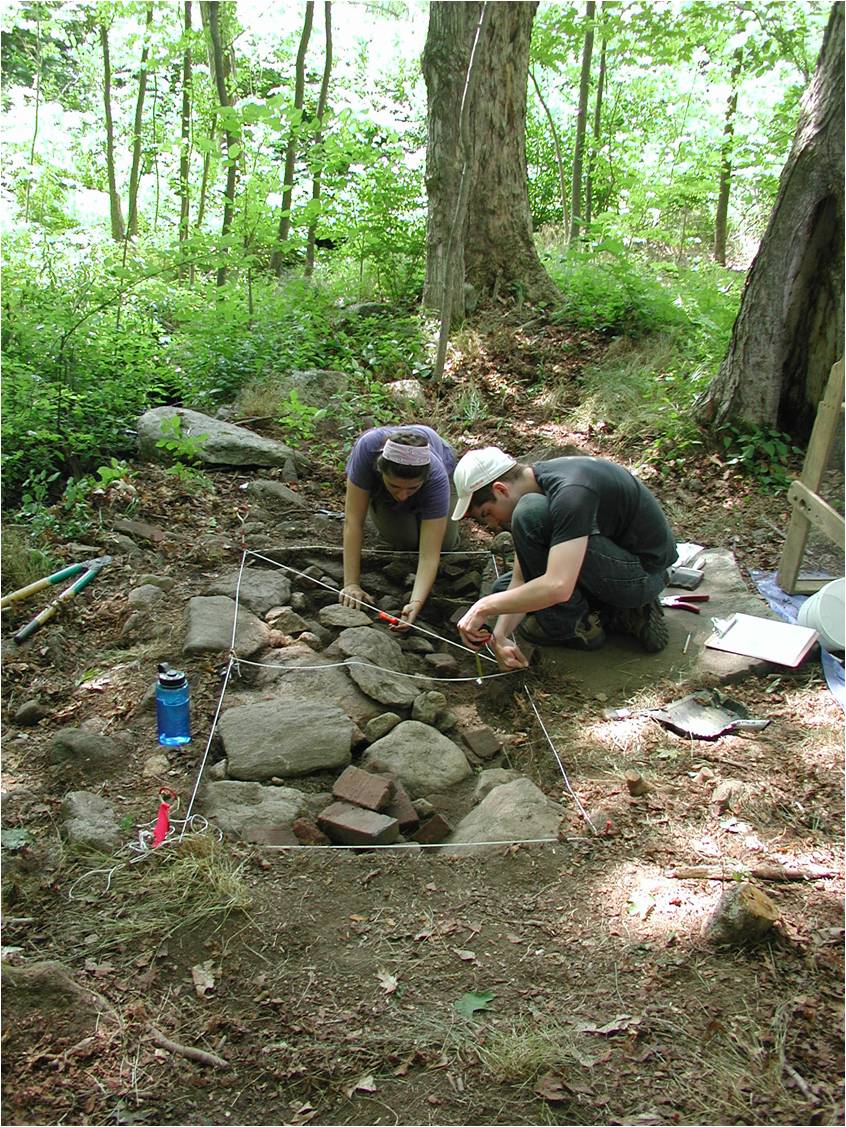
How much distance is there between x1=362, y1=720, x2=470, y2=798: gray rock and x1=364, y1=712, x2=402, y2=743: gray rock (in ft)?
0.14

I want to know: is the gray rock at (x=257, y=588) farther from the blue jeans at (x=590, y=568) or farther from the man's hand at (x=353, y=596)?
the blue jeans at (x=590, y=568)

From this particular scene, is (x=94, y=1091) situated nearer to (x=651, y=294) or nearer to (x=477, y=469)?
(x=477, y=469)

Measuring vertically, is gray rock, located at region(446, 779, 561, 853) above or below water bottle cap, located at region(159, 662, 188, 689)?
below

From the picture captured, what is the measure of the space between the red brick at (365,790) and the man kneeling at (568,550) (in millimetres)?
771

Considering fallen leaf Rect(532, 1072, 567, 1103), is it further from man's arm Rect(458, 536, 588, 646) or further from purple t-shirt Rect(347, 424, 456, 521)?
purple t-shirt Rect(347, 424, 456, 521)

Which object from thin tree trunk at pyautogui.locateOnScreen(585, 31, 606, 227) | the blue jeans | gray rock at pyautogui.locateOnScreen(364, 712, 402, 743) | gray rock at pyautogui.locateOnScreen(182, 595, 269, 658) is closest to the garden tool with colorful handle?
gray rock at pyautogui.locateOnScreen(182, 595, 269, 658)

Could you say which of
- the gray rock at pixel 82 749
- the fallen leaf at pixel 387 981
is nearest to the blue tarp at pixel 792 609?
the fallen leaf at pixel 387 981

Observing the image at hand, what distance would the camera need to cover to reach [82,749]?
9.94 ft

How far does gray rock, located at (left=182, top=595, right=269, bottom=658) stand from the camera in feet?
12.2

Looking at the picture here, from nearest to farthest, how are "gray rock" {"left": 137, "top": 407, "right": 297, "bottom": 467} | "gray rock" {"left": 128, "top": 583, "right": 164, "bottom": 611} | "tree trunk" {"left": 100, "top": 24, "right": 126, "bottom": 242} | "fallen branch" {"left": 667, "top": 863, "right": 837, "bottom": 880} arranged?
"fallen branch" {"left": 667, "top": 863, "right": 837, "bottom": 880}
"gray rock" {"left": 128, "top": 583, "right": 164, "bottom": 611}
"gray rock" {"left": 137, "top": 407, "right": 297, "bottom": 467}
"tree trunk" {"left": 100, "top": 24, "right": 126, "bottom": 242}

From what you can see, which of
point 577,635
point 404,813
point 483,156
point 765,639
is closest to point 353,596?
point 577,635

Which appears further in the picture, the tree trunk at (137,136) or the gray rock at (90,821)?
the tree trunk at (137,136)

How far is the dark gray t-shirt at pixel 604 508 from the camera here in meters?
3.39

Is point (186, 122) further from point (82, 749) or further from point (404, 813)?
point (404, 813)
